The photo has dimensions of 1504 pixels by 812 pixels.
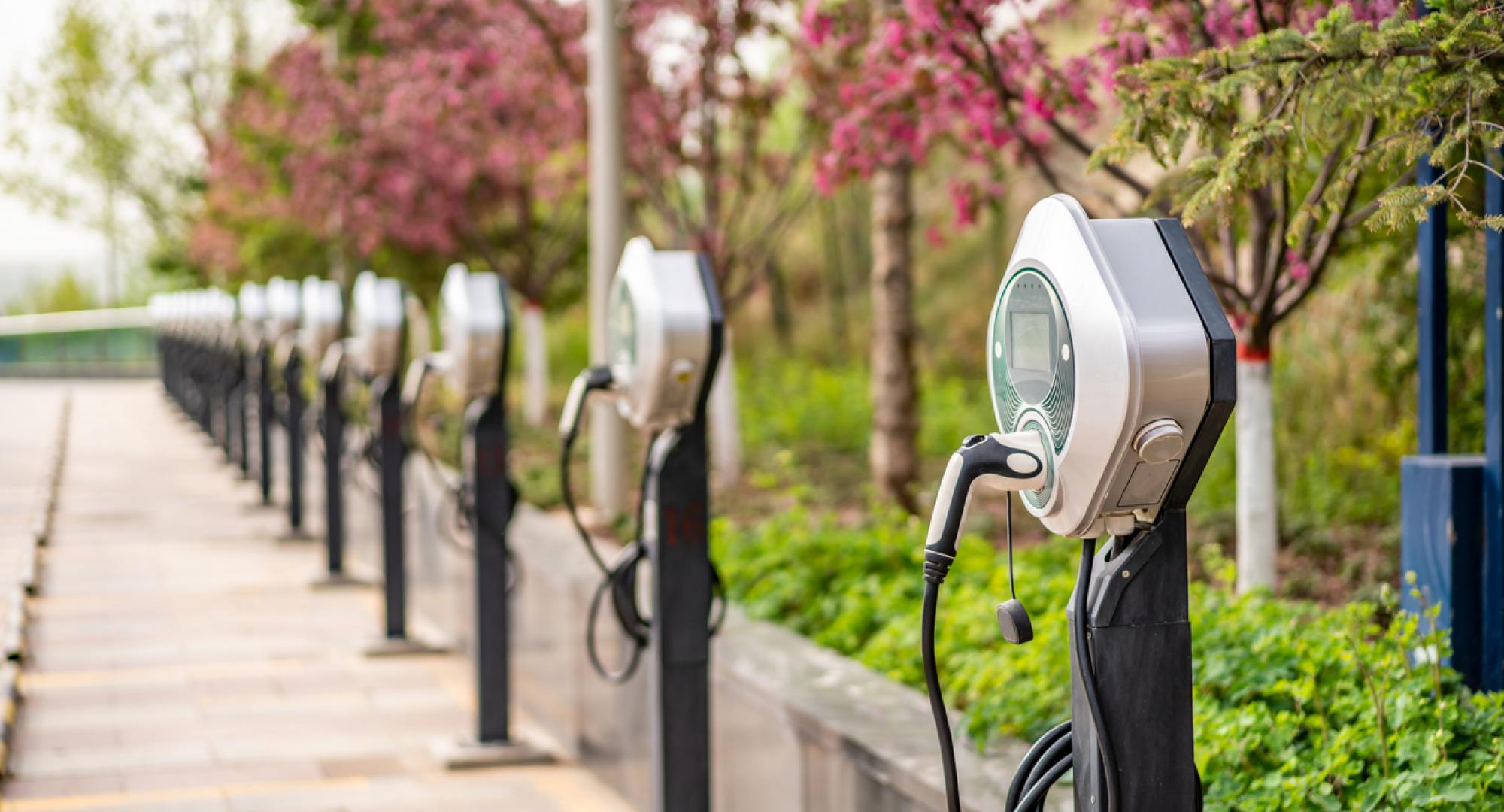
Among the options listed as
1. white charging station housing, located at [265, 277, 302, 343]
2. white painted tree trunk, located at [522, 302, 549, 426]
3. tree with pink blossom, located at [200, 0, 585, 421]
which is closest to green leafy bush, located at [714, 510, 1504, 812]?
tree with pink blossom, located at [200, 0, 585, 421]

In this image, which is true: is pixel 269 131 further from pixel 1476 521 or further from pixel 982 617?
pixel 1476 521

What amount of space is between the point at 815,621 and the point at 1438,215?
7.65 feet

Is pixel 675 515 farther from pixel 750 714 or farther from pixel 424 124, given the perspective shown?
pixel 424 124

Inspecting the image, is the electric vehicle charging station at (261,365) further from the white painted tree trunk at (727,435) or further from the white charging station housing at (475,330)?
the white charging station housing at (475,330)

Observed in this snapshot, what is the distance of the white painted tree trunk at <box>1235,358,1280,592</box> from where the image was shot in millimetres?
4258

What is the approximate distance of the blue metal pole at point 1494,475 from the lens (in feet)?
10.5

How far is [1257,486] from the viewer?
4250mm

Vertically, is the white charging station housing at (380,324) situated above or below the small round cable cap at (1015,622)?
above

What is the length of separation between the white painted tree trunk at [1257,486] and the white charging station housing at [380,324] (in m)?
3.73

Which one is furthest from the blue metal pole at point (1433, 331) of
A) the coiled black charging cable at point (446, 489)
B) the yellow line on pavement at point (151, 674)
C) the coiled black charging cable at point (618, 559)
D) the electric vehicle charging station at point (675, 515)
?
the yellow line on pavement at point (151, 674)

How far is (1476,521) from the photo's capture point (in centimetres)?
329

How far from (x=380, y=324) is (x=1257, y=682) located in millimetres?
4552

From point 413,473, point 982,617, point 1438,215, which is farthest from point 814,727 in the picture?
point 413,473

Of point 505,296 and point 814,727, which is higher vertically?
point 505,296
